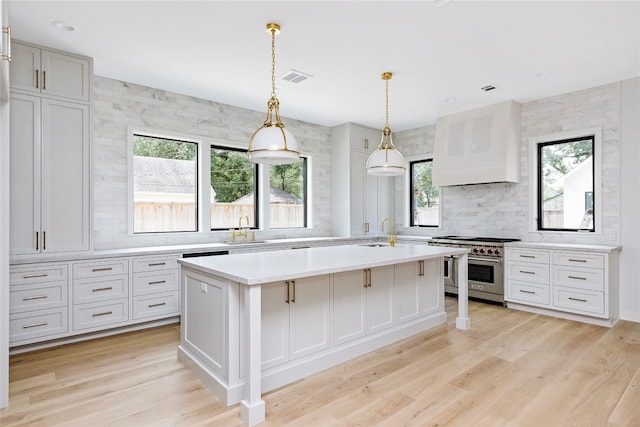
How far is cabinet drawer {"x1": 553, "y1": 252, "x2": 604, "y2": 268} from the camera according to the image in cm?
418

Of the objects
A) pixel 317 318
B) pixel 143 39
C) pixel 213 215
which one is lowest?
pixel 317 318

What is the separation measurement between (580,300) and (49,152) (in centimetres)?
596

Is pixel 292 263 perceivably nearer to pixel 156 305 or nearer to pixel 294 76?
pixel 156 305

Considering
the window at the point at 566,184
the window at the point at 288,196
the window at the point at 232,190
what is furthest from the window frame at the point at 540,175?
the window at the point at 232,190

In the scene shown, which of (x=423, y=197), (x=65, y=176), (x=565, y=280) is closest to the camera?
(x=65, y=176)

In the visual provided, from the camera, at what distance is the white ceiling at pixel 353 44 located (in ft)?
9.43

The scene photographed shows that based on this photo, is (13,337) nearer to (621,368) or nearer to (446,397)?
(446,397)

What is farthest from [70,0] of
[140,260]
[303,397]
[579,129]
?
[579,129]

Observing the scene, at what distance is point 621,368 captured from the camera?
3.01 m

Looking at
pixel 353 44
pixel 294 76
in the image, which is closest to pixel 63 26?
pixel 294 76

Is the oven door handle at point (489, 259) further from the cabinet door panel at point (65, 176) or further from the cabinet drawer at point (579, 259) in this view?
the cabinet door panel at point (65, 176)

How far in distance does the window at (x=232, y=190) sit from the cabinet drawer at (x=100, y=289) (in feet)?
5.23

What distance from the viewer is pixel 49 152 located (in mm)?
3568

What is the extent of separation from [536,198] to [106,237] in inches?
223
